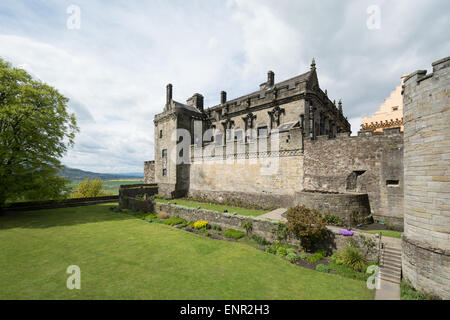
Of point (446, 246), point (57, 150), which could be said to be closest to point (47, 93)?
point (57, 150)

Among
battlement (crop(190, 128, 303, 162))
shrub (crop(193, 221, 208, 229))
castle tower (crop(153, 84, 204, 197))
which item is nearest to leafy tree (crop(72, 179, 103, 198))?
castle tower (crop(153, 84, 204, 197))

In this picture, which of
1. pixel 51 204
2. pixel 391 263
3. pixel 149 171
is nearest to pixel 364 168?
pixel 391 263

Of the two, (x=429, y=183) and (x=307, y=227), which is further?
(x=307, y=227)

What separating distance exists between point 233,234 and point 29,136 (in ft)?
67.7

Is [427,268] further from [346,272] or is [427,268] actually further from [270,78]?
[270,78]

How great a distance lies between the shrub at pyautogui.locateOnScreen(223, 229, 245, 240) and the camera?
12719 millimetres

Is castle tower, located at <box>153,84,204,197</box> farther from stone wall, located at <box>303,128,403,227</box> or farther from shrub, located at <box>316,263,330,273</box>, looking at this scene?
shrub, located at <box>316,263,330,273</box>

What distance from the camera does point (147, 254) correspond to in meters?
10.1

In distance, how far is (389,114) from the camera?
71.9ft

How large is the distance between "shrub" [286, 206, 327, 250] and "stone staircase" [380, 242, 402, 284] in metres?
2.64
